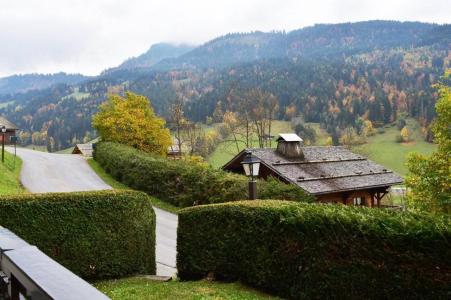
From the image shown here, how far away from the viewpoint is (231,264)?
41.5 ft

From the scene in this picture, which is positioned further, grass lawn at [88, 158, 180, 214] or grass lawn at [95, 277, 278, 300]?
grass lawn at [88, 158, 180, 214]

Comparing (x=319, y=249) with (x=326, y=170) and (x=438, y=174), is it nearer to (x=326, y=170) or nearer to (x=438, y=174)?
(x=438, y=174)

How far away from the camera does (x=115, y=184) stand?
3709cm

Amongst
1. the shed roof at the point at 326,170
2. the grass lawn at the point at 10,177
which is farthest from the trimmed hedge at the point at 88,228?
the shed roof at the point at 326,170

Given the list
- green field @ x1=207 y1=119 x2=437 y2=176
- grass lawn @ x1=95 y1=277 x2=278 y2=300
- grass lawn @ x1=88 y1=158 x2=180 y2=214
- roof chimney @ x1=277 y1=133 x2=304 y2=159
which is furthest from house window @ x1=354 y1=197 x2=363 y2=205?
green field @ x1=207 y1=119 x2=437 y2=176

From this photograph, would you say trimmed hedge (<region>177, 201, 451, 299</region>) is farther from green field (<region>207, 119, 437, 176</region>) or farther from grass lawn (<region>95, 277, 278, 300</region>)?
green field (<region>207, 119, 437, 176</region>)

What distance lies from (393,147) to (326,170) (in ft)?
355

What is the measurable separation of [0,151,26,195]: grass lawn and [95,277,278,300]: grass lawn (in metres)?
15.0

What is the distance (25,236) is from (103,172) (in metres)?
30.0

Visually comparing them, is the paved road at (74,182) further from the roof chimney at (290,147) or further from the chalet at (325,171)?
the roof chimney at (290,147)

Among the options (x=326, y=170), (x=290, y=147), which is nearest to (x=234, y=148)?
(x=290, y=147)

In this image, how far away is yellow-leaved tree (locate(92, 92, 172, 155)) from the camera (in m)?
46.0

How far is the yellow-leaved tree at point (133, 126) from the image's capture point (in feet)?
151

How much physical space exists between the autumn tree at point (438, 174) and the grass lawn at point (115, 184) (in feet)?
49.5
